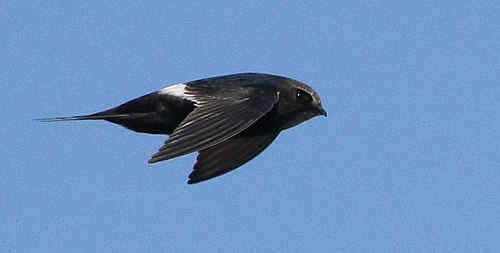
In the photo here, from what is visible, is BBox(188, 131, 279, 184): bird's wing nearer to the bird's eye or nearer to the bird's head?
the bird's head

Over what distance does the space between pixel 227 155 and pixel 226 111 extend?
1.10 metres

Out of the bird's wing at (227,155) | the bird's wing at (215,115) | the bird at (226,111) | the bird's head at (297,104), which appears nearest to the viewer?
the bird's wing at (215,115)

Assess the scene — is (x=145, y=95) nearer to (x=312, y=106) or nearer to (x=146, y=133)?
(x=146, y=133)

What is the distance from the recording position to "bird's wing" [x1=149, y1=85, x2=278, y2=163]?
948 cm

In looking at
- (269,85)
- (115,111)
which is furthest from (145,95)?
(269,85)

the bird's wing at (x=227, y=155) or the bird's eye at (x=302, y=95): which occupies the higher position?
the bird's eye at (x=302, y=95)

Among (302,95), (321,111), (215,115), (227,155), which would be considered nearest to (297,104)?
(302,95)

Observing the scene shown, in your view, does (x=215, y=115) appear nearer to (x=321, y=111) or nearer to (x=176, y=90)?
(x=176, y=90)

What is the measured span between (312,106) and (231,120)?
118cm

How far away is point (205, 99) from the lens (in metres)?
10.3

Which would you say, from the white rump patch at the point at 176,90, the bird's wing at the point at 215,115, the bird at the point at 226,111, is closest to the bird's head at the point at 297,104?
the bird at the point at 226,111

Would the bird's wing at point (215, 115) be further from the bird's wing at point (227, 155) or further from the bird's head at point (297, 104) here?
the bird's wing at point (227, 155)

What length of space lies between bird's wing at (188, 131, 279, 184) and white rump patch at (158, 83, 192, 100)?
1.93ft

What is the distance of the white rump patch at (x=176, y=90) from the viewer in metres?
10.6
